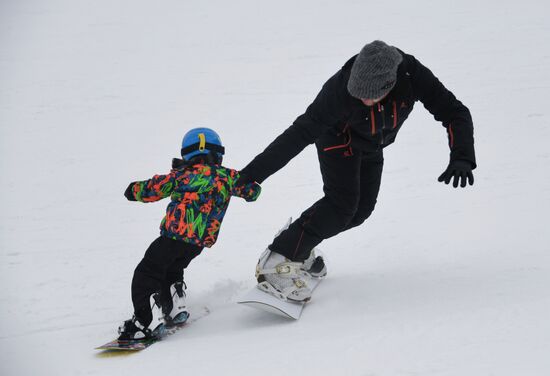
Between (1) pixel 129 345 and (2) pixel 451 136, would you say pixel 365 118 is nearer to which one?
(2) pixel 451 136

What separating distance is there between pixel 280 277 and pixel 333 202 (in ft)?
1.90

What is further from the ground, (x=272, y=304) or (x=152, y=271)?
(x=152, y=271)

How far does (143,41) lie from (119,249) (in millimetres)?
8577

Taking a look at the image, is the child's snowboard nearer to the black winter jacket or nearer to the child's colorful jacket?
the child's colorful jacket

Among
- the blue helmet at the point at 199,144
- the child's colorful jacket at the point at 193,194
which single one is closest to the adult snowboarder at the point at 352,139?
the child's colorful jacket at the point at 193,194

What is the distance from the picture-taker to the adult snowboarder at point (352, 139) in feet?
9.29

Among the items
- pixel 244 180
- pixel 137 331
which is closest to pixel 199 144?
pixel 244 180

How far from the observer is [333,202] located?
11.0 ft

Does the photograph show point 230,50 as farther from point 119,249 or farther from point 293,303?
point 293,303

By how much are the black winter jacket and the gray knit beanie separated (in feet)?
0.56

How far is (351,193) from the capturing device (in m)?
3.32

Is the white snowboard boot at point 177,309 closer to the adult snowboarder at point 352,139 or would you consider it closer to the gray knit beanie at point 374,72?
the adult snowboarder at point 352,139

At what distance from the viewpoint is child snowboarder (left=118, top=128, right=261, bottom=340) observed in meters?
3.35

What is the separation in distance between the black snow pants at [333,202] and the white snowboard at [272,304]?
27 cm
